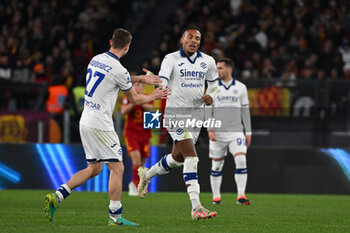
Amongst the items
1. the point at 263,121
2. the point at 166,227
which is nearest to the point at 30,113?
the point at 263,121

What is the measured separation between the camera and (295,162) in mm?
15625

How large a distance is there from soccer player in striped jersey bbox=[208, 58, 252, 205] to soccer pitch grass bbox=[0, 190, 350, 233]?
65cm

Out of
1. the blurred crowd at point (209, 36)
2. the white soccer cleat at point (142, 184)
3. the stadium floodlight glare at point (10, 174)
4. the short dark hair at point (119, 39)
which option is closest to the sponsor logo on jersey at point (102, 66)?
the short dark hair at point (119, 39)

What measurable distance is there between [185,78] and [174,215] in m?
1.81

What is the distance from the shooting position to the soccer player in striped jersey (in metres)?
12.8

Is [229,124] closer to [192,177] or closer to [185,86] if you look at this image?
[185,86]

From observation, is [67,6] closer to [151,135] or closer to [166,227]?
[151,135]

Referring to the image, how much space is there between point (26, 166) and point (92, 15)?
9.00 metres

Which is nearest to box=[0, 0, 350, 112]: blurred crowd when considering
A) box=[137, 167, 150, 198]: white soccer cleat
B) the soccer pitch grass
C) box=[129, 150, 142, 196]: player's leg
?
box=[129, 150, 142, 196]: player's leg

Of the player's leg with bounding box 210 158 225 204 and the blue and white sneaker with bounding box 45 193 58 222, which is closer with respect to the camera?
the blue and white sneaker with bounding box 45 193 58 222

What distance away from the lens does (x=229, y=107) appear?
12953 mm

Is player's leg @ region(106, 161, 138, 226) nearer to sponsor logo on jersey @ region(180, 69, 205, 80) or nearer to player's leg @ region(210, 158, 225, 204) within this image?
sponsor logo on jersey @ region(180, 69, 205, 80)

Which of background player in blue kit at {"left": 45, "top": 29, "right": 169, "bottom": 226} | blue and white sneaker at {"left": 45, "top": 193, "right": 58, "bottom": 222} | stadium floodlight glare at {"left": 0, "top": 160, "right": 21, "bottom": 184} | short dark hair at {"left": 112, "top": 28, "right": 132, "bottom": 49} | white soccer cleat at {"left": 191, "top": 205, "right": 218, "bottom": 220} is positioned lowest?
stadium floodlight glare at {"left": 0, "top": 160, "right": 21, "bottom": 184}

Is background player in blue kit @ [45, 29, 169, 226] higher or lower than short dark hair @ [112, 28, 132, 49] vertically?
lower
